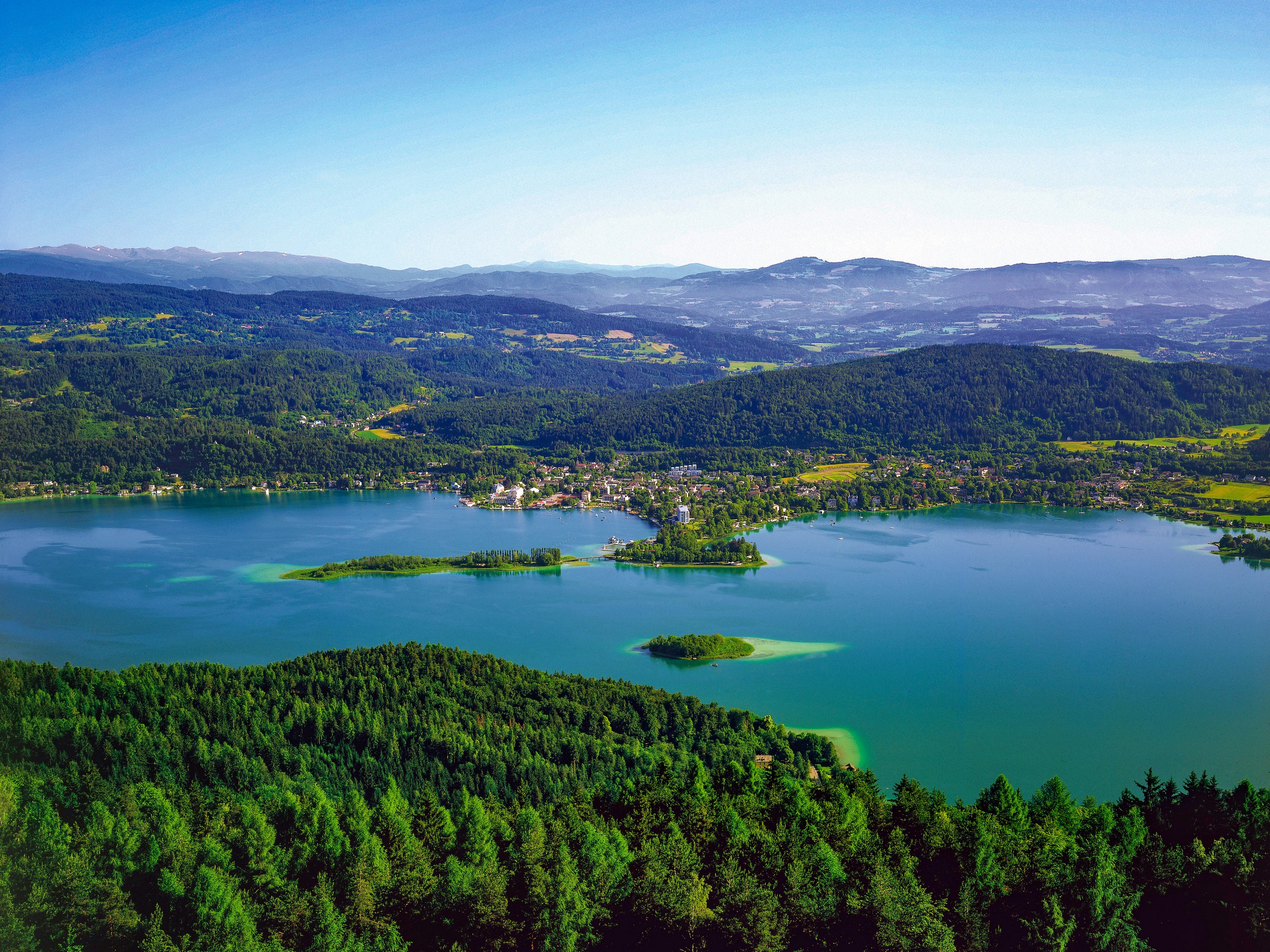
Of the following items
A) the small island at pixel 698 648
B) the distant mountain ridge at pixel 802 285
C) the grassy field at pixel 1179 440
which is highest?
the distant mountain ridge at pixel 802 285

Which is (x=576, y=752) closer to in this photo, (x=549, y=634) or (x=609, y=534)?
(x=549, y=634)

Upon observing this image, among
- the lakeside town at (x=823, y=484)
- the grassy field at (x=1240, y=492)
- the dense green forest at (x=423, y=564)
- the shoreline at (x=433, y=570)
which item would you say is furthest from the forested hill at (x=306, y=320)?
the shoreline at (x=433, y=570)

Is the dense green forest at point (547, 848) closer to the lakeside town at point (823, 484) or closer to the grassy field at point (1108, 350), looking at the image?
the lakeside town at point (823, 484)

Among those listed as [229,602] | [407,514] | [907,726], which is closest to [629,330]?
[407,514]

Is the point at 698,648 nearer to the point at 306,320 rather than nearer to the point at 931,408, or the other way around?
the point at 931,408

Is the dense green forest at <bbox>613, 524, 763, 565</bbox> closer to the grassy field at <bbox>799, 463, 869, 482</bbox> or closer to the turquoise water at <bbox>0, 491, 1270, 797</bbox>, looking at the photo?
the turquoise water at <bbox>0, 491, 1270, 797</bbox>

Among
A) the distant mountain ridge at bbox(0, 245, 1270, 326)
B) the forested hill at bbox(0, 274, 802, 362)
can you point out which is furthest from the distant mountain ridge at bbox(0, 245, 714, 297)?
the forested hill at bbox(0, 274, 802, 362)

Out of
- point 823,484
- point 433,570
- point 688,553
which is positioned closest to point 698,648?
point 688,553
